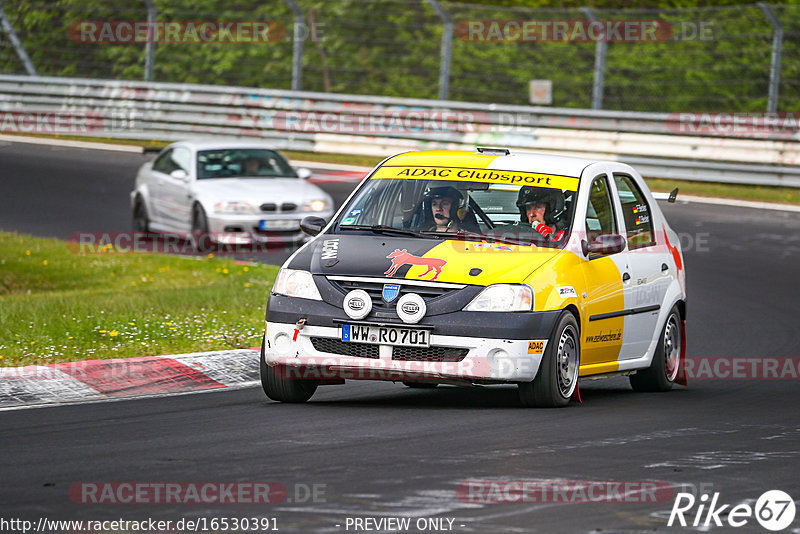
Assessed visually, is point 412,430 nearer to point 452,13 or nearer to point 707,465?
point 707,465

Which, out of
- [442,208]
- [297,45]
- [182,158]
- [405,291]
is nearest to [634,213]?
[442,208]

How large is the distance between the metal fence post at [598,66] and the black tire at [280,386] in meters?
16.7

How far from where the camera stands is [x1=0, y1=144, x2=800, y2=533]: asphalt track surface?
227 inches

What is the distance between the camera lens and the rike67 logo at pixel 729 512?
18.8 feet

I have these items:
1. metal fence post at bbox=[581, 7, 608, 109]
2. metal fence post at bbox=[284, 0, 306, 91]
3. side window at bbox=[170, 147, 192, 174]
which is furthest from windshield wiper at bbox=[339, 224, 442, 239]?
metal fence post at bbox=[284, 0, 306, 91]

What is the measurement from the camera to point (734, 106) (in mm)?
25688

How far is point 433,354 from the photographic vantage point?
27.2 ft

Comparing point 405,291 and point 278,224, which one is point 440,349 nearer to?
point 405,291

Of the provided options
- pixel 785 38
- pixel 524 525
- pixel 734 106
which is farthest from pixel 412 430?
pixel 734 106

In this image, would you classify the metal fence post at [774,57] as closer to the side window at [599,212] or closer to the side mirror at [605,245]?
the side window at [599,212]

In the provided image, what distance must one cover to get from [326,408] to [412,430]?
40.7 inches

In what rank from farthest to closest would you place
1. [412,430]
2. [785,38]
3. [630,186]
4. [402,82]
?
1. [402,82]
2. [785,38]
3. [630,186]
4. [412,430]

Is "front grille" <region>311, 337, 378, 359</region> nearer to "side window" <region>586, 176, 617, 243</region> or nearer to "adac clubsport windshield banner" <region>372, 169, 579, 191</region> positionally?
"adac clubsport windshield banner" <region>372, 169, 579, 191</region>

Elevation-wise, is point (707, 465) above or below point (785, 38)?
below
